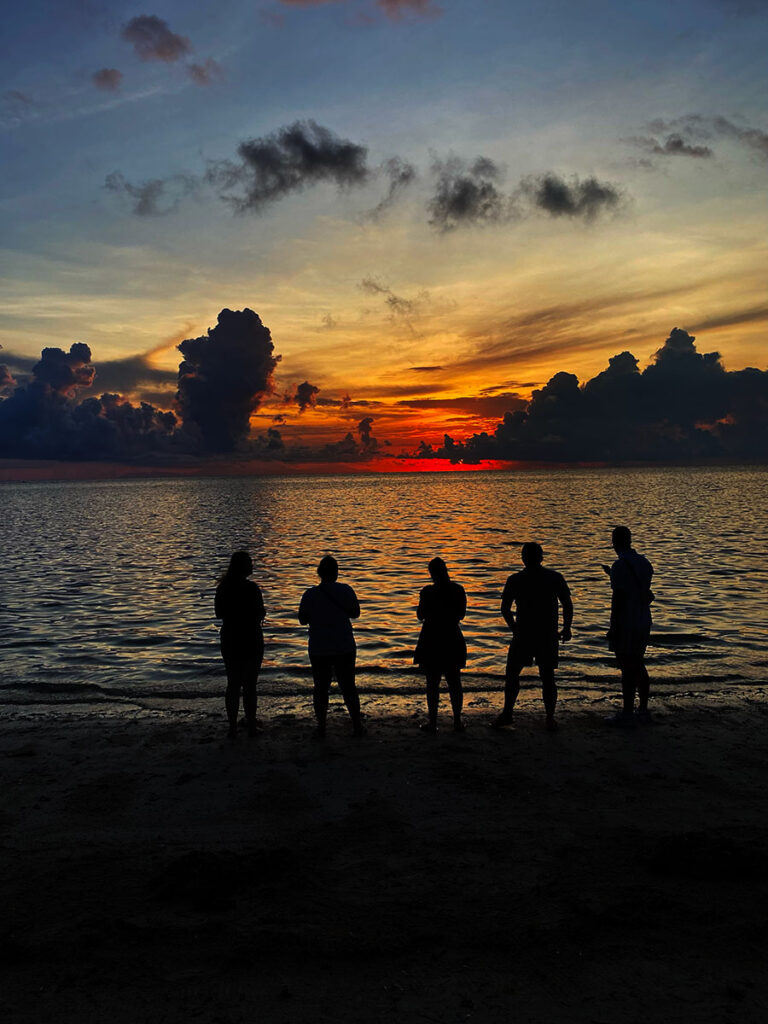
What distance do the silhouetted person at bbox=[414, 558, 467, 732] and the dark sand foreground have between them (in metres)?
0.91

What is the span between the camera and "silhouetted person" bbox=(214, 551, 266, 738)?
30.2 ft

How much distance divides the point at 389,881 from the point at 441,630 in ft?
12.8

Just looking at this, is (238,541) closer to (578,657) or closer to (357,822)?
(578,657)

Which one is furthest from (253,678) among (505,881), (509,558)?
(509,558)

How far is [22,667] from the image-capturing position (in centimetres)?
1480

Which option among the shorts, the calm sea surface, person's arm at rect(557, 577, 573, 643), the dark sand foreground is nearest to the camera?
the dark sand foreground

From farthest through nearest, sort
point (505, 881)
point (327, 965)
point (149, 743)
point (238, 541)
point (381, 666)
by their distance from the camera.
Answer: point (238, 541)
point (381, 666)
point (149, 743)
point (505, 881)
point (327, 965)

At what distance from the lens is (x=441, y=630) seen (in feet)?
30.1

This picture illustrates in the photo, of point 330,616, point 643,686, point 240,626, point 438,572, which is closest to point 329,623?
point 330,616

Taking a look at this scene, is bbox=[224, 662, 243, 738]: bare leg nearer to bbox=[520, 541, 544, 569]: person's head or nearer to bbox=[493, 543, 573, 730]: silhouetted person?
bbox=[493, 543, 573, 730]: silhouetted person

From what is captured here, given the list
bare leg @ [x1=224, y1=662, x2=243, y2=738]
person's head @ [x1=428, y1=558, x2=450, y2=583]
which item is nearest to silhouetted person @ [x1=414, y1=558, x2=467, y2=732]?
person's head @ [x1=428, y1=558, x2=450, y2=583]

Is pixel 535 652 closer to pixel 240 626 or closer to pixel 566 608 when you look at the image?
pixel 566 608

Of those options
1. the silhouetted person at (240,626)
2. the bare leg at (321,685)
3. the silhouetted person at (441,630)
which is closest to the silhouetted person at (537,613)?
the silhouetted person at (441,630)

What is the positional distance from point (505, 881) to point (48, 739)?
7.00 metres
